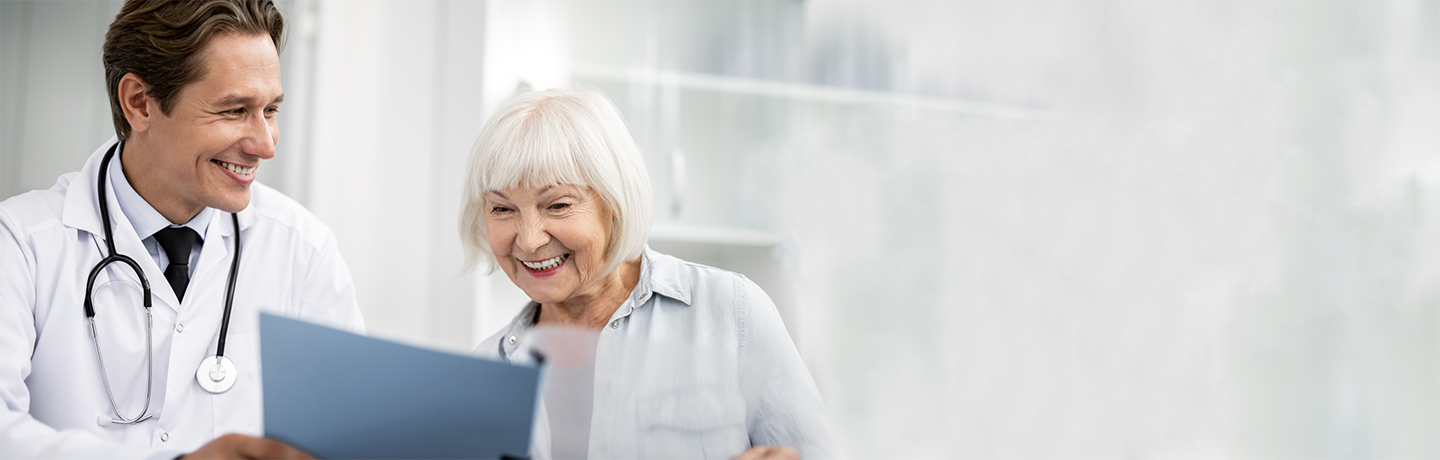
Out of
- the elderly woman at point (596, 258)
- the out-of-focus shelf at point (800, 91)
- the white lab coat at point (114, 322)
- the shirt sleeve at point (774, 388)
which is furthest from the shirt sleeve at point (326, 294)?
the out-of-focus shelf at point (800, 91)

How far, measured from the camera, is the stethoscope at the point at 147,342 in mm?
1185

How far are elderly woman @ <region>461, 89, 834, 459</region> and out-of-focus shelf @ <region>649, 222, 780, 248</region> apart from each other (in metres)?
0.85

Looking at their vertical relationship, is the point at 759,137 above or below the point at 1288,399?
above

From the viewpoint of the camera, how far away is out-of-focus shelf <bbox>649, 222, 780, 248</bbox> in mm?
2201

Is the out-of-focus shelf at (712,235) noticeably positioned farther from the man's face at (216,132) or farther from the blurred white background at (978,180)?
the man's face at (216,132)

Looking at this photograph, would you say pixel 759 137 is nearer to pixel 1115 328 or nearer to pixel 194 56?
pixel 1115 328

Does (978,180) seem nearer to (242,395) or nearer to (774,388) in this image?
(774,388)

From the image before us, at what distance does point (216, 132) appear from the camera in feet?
4.06

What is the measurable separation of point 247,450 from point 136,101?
682 mm

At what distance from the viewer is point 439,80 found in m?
2.19

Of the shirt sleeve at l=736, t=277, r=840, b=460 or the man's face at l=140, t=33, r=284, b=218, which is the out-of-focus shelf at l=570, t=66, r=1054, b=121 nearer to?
the man's face at l=140, t=33, r=284, b=218

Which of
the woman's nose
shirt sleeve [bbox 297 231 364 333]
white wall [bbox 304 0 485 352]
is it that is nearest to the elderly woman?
the woman's nose

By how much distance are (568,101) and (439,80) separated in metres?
1.08

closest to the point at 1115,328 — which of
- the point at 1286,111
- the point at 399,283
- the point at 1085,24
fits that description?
the point at 1286,111
